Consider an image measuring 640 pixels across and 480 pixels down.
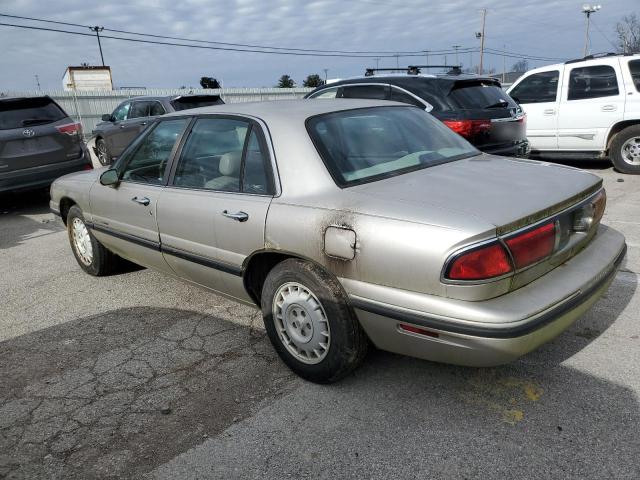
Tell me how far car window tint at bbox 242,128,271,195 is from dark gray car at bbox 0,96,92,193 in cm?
597

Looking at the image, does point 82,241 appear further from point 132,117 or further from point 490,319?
point 132,117

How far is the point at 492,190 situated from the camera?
8.77 ft

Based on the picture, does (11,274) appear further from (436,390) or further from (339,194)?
(436,390)

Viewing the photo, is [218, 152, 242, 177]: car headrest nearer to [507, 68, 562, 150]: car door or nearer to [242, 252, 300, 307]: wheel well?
[242, 252, 300, 307]: wheel well

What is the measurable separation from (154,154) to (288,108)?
125 cm

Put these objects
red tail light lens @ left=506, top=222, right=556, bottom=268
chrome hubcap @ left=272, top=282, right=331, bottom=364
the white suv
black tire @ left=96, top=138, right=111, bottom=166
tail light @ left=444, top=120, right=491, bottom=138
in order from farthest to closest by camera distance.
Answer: black tire @ left=96, top=138, right=111, bottom=166
the white suv
tail light @ left=444, top=120, right=491, bottom=138
chrome hubcap @ left=272, top=282, right=331, bottom=364
red tail light lens @ left=506, top=222, right=556, bottom=268

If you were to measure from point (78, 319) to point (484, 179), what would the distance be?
317 cm

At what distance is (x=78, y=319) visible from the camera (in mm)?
4125

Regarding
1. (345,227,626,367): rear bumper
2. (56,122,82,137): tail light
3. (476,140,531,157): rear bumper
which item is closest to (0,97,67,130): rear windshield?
(56,122,82,137): tail light

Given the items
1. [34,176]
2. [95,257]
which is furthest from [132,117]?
[95,257]

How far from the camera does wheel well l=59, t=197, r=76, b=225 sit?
519 centimetres

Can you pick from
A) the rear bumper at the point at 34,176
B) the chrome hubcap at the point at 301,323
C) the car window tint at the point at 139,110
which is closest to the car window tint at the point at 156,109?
the car window tint at the point at 139,110

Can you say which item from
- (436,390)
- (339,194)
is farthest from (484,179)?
(436,390)

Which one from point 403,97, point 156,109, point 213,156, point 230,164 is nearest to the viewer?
point 230,164
